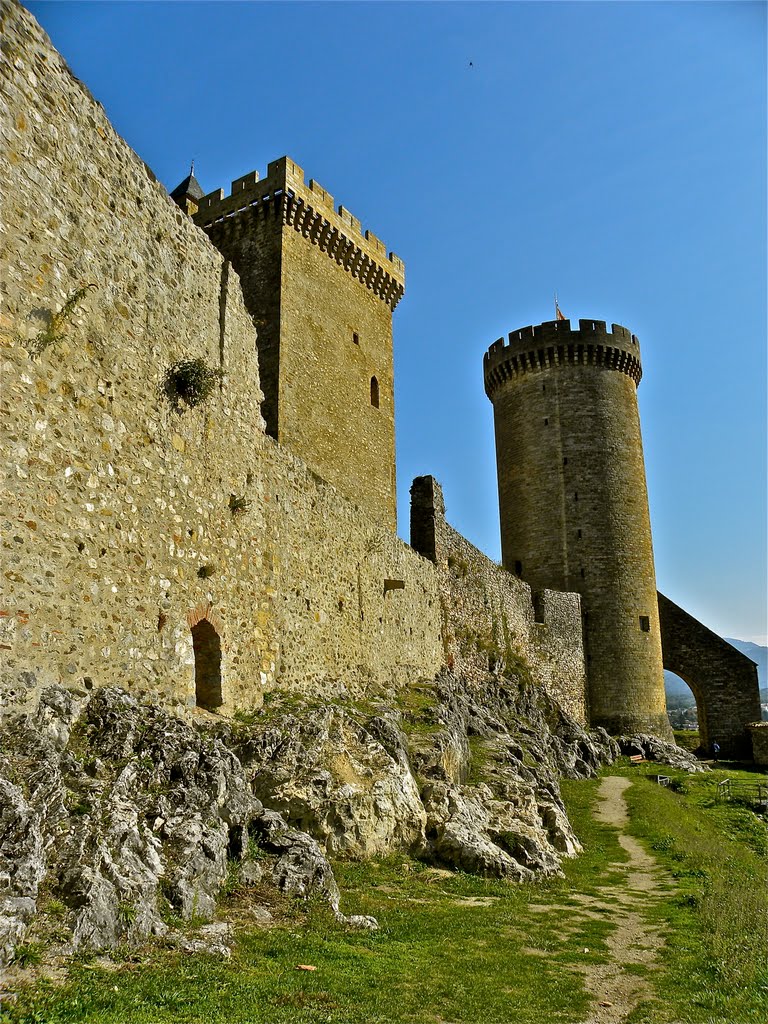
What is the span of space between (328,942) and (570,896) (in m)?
5.06

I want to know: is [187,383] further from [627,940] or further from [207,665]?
[627,940]

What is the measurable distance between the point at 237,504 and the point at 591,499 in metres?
25.9

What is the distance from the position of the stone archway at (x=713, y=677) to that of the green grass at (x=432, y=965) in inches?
1032

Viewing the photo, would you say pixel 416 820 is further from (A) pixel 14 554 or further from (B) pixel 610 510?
(B) pixel 610 510

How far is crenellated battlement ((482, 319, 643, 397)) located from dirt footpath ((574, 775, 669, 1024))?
24944mm

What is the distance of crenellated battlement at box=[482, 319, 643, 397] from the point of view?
35.8 meters

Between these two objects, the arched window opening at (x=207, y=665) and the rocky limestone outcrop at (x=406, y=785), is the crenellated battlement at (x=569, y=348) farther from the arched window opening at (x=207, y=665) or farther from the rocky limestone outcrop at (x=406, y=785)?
the arched window opening at (x=207, y=665)

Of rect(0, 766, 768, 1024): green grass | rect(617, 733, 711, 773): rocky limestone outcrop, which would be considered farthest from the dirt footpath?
rect(617, 733, 711, 773): rocky limestone outcrop

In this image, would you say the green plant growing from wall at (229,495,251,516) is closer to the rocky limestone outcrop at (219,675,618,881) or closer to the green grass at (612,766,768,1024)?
the rocky limestone outcrop at (219,675,618,881)

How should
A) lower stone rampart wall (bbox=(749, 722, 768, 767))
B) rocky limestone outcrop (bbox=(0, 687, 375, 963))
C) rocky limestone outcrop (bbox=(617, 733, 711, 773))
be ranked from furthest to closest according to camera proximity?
lower stone rampart wall (bbox=(749, 722, 768, 767))
rocky limestone outcrop (bbox=(617, 733, 711, 773))
rocky limestone outcrop (bbox=(0, 687, 375, 963))

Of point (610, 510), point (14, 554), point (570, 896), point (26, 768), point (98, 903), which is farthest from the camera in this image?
point (610, 510)

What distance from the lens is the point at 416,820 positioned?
418 inches

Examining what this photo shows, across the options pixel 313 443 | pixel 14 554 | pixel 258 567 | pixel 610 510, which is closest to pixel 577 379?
pixel 610 510

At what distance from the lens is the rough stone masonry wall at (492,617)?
869 inches
